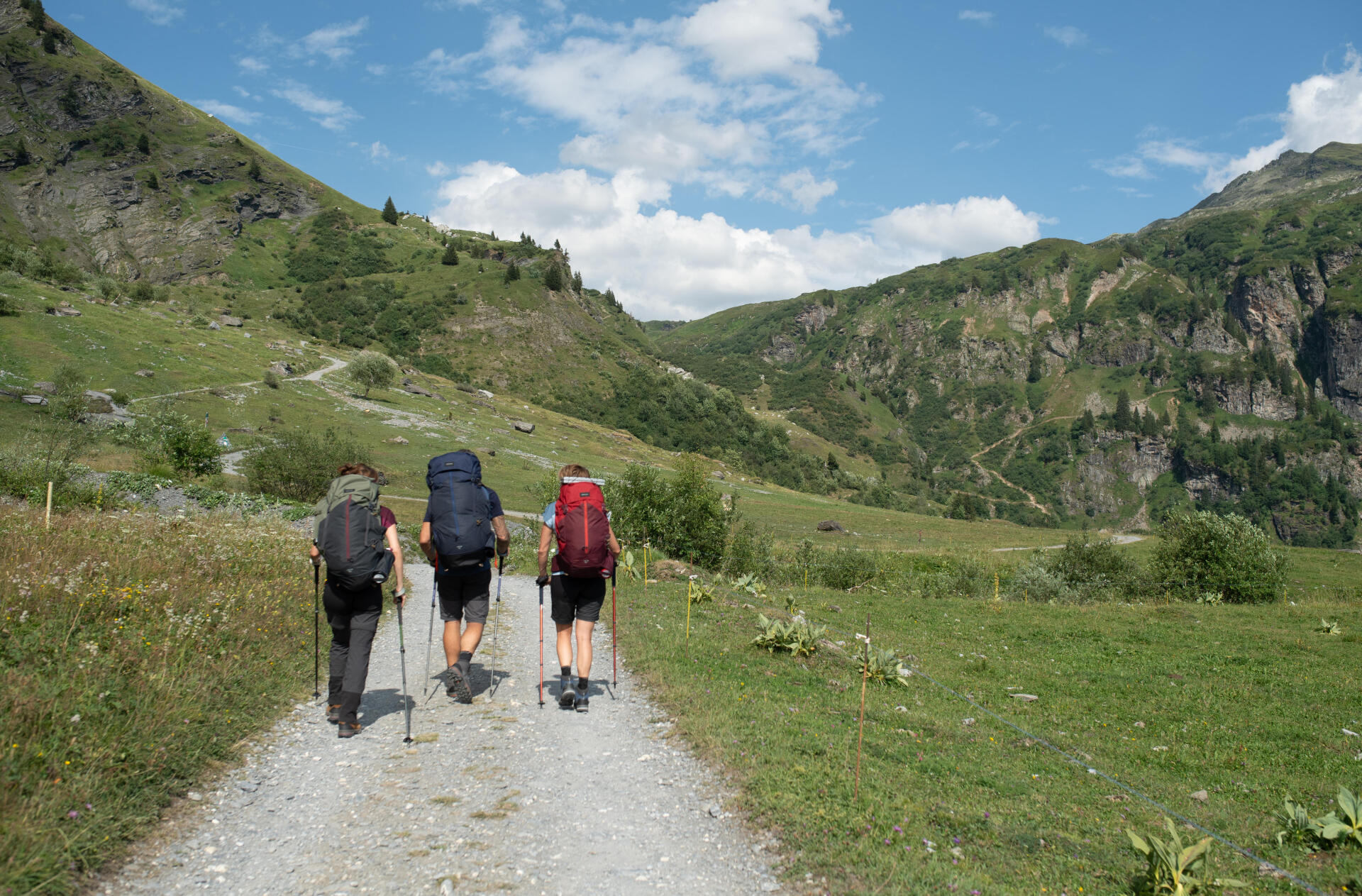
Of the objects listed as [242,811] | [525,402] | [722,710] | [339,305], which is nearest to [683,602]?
[722,710]

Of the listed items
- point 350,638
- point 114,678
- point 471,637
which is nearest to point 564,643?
point 471,637

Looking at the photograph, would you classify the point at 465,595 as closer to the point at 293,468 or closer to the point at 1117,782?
the point at 1117,782

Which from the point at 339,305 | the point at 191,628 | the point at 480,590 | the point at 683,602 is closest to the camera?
the point at 191,628

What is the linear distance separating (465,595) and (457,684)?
4.23 ft

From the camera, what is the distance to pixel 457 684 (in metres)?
9.27

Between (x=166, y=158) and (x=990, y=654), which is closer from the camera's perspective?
(x=990, y=654)

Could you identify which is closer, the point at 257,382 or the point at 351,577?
the point at 351,577

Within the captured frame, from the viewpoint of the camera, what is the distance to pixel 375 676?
10.1 m

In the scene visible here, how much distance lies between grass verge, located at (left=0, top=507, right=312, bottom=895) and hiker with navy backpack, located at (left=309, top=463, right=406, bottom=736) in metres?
0.88

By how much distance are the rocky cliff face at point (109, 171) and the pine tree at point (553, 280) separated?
72604mm

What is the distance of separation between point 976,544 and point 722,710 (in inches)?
2845

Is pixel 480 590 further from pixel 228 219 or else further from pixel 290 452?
pixel 228 219

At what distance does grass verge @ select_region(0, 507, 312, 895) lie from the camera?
15.6ft

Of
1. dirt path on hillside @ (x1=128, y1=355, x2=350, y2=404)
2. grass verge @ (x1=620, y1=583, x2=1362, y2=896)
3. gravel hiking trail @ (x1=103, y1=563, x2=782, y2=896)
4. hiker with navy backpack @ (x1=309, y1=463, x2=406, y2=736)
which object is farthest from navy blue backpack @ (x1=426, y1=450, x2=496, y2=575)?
dirt path on hillside @ (x1=128, y1=355, x2=350, y2=404)
